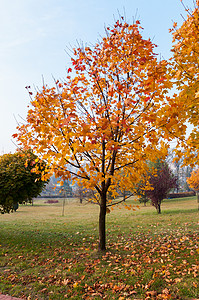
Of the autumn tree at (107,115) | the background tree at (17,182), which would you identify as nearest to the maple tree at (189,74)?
the autumn tree at (107,115)

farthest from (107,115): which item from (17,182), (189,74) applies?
(17,182)

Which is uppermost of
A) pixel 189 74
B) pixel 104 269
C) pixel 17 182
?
pixel 189 74

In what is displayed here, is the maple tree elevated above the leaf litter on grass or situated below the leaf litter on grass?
above

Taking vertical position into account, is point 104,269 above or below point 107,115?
below

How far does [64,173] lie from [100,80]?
264cm

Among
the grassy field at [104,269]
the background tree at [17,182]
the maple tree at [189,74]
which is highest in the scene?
the maple tree at [189,74]

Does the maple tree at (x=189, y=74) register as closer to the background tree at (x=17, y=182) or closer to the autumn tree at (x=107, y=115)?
the autumn tree at (x=107, y=115)

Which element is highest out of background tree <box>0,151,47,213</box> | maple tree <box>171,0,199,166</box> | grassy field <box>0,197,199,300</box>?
maple tree <box>171,0,199,166</box>

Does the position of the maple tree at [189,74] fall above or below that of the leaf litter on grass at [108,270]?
above

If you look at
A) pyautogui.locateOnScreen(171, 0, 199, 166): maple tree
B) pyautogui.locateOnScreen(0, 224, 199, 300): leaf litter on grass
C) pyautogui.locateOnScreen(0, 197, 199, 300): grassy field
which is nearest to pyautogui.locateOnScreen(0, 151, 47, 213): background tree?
pyautogui.locateOnScreen(0, 197, 199, 300): grassy field

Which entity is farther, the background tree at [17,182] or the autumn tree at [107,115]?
the background tree at [17,182]

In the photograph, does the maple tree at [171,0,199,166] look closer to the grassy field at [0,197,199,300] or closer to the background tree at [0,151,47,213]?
the grassy field at [0,197,199,300]

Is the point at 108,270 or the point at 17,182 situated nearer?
the point at 108,270

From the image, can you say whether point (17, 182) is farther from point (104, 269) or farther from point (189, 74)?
point (189, 74)
